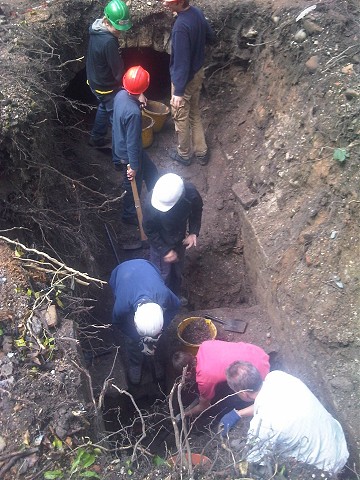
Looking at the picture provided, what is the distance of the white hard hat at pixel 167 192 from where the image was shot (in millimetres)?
4215

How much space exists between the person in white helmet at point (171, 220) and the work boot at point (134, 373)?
40.5 inches

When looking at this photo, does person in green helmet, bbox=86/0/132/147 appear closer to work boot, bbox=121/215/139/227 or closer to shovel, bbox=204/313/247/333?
work boot, bbox=121/215/139/227

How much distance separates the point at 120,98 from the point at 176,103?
99 centimetres

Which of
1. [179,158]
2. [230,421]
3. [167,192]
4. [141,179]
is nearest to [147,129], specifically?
[179,158]

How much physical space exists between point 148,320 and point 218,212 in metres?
2.45

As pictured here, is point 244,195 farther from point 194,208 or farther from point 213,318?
point 213,318

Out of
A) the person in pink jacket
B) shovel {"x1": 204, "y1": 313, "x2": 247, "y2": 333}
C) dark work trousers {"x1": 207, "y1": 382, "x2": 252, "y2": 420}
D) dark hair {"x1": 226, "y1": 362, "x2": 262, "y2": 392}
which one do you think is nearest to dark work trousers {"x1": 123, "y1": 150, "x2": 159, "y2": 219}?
shovel {"x1": 204, "y1": 313, "x2": 247, "y2": 333}

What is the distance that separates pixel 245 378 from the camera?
3521 millimetres

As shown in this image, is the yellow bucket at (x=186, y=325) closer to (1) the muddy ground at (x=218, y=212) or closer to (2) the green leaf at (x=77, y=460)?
(1) the muddy ground at (x=218, y=212)

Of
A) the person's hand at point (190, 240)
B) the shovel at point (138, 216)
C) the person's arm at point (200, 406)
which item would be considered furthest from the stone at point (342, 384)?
the shovel at point (138, 216)

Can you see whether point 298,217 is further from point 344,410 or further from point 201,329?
point 344,410

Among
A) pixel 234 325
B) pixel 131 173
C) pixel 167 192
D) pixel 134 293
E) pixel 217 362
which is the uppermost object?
pixel 167 192

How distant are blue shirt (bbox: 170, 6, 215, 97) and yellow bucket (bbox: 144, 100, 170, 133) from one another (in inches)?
51.6

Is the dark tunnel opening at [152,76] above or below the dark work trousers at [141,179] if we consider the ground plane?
above
